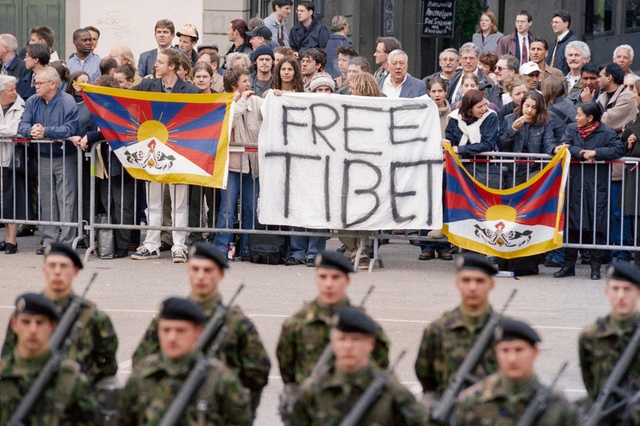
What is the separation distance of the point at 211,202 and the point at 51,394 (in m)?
8.48

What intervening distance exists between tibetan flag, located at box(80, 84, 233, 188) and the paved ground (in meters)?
1.01

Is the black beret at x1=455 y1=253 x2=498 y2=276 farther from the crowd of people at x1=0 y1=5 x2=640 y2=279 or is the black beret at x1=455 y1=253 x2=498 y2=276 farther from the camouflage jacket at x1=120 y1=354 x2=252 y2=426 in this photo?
the crowd of people at x1=0 y1=5 x2=640 y2=279

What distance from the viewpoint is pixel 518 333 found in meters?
6.42

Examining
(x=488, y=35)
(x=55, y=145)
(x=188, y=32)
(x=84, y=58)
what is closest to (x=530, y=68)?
(x=488, y=35)

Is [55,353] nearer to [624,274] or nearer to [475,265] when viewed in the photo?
[475,265]

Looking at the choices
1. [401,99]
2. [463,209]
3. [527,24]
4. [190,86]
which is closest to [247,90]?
[190,86]

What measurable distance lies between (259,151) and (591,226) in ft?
11.3

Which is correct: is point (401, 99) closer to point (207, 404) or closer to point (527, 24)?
point (527, 24)

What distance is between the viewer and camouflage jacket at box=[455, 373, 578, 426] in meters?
6.28

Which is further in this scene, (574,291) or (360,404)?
(574,291)

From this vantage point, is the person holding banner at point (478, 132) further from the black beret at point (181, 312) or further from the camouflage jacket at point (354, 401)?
the camouflage jacket at point (354, 401)

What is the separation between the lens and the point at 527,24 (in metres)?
18.0

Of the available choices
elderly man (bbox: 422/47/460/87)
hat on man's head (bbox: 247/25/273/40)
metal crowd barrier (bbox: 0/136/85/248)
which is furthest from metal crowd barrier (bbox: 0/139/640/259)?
hat on man's head (bbox: 247/25/273/40)

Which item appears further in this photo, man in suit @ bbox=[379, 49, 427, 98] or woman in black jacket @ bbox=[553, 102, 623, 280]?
man in suit @ bbox=[379, 49, 427, 98]
